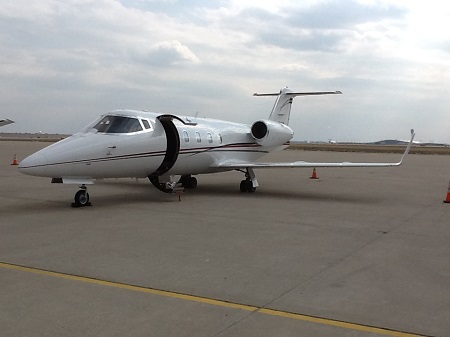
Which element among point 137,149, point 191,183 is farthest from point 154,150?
point 191,183

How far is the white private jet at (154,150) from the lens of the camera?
10875 millimetres

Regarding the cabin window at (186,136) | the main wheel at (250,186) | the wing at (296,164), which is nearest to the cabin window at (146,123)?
the cabin window at (186,136)

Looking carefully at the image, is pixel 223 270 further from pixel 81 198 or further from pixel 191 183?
Answer: pixel 191 183

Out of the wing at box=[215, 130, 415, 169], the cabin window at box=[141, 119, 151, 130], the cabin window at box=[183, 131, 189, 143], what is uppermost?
the cabin window at box=[141, 119, 151, 130]

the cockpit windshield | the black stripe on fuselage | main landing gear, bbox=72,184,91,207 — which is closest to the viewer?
the black stripe on fuselage

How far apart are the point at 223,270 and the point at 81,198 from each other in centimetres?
659

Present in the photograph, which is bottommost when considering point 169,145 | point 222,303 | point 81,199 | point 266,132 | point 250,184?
point 222,303

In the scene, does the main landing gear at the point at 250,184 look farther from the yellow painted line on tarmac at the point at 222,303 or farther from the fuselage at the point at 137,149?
the yellow painted line on tarmac at the point at 222,303

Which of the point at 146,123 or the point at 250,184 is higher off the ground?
the point at 146,123

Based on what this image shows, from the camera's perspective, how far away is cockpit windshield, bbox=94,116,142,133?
1190 centimetres

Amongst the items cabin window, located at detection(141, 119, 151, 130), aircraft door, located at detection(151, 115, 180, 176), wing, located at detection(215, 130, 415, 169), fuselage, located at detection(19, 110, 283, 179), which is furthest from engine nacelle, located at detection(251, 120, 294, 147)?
cabin window, located at detection(141, 119, 151, 130)

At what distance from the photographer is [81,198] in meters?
11.5

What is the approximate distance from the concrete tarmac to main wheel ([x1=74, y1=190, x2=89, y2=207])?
0.31m

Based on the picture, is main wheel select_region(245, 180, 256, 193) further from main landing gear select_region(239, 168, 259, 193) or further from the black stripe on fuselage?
the black stripe on fuselage
